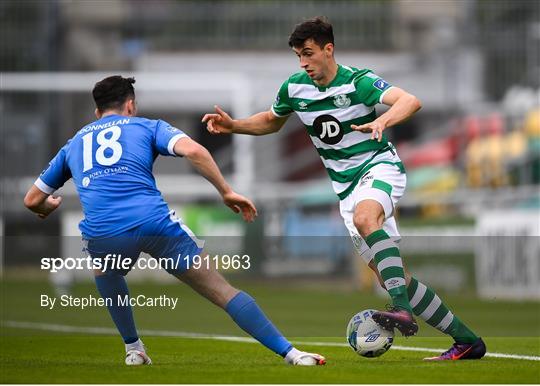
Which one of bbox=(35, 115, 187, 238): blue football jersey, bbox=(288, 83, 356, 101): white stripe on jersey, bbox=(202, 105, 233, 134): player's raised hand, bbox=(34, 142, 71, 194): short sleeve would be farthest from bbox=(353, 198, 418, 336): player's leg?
bbox=(34, 142, 71, 194): short sleeve

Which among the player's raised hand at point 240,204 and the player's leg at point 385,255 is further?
the player's leg at point 385,255

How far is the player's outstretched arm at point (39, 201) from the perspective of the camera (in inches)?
335

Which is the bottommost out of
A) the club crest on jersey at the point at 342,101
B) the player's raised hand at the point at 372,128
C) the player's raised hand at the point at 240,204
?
the player's raised hand at the point at 240,204

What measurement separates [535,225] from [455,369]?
12342mm

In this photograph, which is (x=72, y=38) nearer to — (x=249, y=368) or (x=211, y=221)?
(x=211, y=221)

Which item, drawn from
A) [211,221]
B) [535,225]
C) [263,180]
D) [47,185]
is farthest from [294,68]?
[47,185]

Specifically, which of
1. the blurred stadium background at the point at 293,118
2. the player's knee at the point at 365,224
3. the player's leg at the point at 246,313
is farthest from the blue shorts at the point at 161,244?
the blurred stadium background at the point at 293,118

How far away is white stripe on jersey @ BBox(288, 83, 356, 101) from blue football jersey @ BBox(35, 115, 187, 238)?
130 cm

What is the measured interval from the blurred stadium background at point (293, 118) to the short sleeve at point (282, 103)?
9.09m

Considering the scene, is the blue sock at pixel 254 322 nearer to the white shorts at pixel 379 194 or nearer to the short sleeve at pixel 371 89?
the white shorts at pixel 379 194

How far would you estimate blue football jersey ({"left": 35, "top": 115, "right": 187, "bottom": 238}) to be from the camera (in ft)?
26.4

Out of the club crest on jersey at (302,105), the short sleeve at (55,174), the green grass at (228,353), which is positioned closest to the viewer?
the green grass at (228,353)

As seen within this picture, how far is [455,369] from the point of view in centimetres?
804

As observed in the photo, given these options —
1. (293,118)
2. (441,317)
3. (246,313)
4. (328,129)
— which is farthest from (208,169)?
(293,118)
